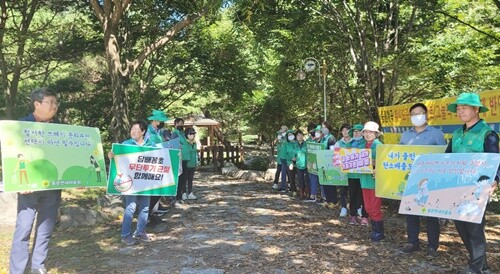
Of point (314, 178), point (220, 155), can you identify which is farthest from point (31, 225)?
point (220, 155)

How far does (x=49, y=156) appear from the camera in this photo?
4223 mm

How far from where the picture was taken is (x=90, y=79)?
21.4 metres

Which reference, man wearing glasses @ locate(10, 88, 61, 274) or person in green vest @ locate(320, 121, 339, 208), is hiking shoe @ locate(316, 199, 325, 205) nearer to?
person in green vest @ locate(320, 121, 339, 208)

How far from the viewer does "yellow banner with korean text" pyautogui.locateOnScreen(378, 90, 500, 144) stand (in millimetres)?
5430

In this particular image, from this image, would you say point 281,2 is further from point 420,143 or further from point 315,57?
point 420,143

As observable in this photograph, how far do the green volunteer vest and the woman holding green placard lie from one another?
13.2 feet

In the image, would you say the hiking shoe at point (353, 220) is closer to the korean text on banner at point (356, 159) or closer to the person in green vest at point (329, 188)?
the korean text on banner at point (356, 159)

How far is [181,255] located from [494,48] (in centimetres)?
937

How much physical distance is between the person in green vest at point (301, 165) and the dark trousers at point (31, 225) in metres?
5.99

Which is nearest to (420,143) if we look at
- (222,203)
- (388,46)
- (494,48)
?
(222,203)

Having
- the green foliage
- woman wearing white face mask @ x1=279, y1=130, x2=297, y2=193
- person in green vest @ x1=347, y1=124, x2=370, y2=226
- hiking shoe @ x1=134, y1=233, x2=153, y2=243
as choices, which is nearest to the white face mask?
person in green vest @ x1=347, y1=124, x2=370, y2=226

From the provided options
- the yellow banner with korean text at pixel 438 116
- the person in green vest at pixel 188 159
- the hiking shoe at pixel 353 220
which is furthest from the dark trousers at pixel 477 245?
the person in green vest at pixel 188 159

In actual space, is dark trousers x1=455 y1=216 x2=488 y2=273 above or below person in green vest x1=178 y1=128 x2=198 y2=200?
below

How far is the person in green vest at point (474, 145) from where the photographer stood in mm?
4051
